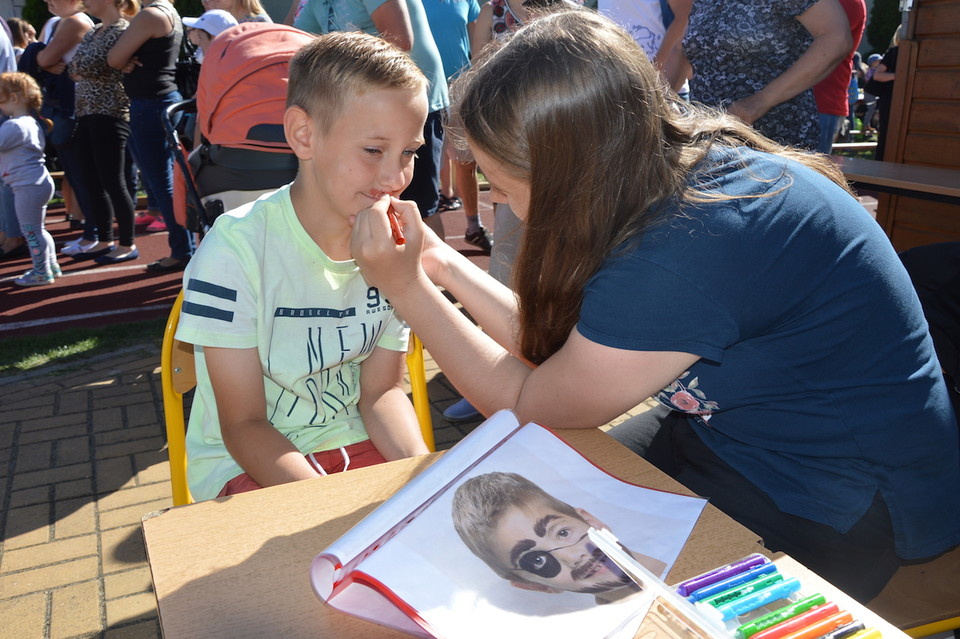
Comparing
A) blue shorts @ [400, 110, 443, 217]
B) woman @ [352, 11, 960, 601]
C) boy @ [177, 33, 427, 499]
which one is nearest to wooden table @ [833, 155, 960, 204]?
blue shorts @ [400, 110, 443, 217]

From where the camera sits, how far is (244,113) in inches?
102

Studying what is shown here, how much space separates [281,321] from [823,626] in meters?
1.22

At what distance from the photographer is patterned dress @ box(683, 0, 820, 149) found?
2.91 metres

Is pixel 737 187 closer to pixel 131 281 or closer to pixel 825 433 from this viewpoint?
pixel 825 433

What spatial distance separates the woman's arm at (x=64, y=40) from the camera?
5.81m

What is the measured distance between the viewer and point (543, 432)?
3.67 ft

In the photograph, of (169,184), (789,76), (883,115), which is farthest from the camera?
(883,115)

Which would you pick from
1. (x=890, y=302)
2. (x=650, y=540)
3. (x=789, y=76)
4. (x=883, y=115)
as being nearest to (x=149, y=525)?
(x=650, y=540)

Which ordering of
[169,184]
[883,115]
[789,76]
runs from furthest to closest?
[883,115]
[169,184]
[789,76]

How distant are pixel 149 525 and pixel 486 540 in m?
0.47

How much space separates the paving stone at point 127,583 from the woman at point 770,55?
7.97 ft

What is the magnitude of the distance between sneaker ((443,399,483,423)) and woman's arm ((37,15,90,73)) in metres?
4.42

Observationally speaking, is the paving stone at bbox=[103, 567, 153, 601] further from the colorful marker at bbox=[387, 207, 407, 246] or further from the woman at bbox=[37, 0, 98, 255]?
the woman at bbox=[37, 0, 98, 255]

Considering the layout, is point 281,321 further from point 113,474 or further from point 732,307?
point 113,474
